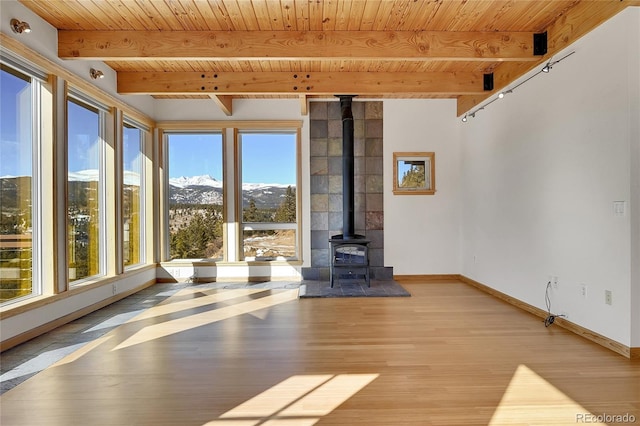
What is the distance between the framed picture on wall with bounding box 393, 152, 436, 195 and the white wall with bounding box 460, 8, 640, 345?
3.34ft

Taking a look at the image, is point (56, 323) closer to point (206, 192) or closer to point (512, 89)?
point (206, 192)

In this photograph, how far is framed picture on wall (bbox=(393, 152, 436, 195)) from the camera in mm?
5723

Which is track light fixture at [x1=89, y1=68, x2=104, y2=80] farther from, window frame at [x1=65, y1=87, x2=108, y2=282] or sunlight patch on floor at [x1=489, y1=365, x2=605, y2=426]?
sunlight patch on floor at [x1=489, y1=365, x2=605, y2=426]

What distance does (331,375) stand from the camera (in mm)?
2383

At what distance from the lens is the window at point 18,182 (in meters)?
2.91

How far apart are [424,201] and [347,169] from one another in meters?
1.44

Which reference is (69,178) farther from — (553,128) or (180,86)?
(553,128)

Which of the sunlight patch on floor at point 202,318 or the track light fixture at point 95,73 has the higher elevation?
the track light fixture at point 95,73

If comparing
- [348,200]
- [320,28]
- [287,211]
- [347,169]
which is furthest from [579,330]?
[287,211]

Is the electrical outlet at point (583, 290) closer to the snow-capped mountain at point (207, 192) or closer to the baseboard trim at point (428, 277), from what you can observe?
the baseboard trim at point (428, 277)

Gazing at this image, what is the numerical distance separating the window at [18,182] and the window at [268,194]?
2.86 meters

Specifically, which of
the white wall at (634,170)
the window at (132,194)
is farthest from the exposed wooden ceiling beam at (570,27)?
the window at (132,194)

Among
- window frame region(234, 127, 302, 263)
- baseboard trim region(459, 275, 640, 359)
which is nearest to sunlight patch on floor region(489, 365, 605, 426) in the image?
baseboard trim region(459, 275, 640, 359)

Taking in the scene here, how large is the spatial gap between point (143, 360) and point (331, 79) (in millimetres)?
3817
